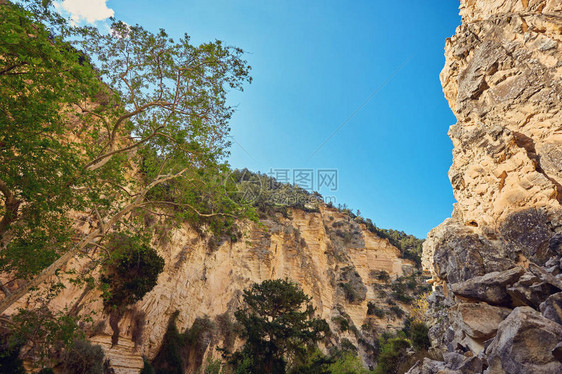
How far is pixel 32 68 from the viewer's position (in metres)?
5.64

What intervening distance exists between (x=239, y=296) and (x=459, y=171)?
2021cm

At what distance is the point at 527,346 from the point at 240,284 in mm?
22945

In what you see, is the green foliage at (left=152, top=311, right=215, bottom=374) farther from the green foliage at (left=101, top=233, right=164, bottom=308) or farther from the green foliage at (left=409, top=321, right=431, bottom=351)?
the green foliage at (left=409, top=321, right=431, bottom=351)

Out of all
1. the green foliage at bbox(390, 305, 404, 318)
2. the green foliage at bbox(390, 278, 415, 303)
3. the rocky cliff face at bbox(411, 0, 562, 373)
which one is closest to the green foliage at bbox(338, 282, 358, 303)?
the green foliage at bbox(390, 305, 404, 318)

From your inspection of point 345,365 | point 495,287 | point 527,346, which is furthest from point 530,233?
point 345,365

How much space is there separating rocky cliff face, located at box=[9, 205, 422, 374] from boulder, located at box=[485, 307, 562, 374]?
6.85 m

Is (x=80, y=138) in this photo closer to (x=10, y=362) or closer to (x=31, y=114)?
(x=31, y=114)

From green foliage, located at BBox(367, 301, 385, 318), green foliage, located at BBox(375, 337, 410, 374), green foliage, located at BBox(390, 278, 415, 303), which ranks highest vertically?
green foliage, located at BBox(390, 278, 415, 303)

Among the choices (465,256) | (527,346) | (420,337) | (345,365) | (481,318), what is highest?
(465,256)

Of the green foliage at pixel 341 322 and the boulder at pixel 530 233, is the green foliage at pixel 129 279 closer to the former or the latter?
the boulder at pixel 530 233

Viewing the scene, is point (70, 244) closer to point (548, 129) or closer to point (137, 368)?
point (137, 368)

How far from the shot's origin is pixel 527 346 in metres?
5.29

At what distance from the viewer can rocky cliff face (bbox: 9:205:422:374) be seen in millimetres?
15344

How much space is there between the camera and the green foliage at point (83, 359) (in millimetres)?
11891
